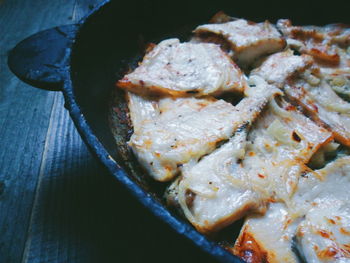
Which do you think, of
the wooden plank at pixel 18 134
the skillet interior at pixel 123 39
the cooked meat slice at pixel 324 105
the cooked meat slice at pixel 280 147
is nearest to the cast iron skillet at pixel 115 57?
the skillet interior at pixel 123 39

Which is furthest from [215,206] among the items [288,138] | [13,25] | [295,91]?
[13,25]

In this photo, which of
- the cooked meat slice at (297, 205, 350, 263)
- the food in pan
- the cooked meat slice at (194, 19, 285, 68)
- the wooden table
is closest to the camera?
the cooked meat slice at (297, 205, 350, 263)

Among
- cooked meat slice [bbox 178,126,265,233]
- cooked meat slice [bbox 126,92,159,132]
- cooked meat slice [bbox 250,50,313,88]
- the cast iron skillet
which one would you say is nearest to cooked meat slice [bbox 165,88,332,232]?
cooked meat slice [bbox 178,126,265,233]

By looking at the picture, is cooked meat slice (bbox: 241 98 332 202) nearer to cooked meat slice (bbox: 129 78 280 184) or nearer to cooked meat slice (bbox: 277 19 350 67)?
cooked meat slice (bbox: 129 78 280 184)

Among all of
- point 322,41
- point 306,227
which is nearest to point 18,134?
point 306,227

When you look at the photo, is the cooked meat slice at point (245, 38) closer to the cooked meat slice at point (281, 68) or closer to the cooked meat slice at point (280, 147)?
the cooked meat slice at point (281, 68)

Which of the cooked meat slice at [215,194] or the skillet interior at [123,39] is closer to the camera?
the cooked meat slice at [215,194]

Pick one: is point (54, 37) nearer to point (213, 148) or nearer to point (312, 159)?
point (213, 148)
